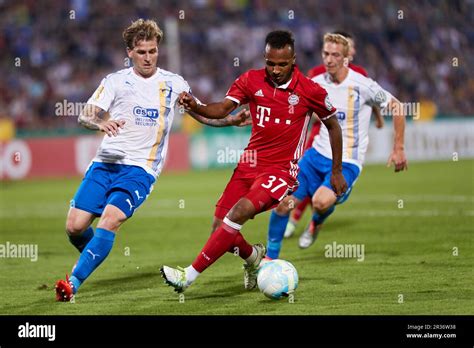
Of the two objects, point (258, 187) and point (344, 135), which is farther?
point (344, 135)

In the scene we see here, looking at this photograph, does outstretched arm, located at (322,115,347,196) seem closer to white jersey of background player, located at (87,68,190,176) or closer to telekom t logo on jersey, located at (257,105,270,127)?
telekom t logo on jersey, located at (257,105,270,127)

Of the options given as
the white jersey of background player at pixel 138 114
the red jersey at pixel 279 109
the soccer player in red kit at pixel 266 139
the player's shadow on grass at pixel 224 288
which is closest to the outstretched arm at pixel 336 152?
the soccer player in red kit at pixel 266 139

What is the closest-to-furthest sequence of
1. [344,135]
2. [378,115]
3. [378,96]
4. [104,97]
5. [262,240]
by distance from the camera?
[104,97], [378,96], [344,135], [378,115], [262,240]

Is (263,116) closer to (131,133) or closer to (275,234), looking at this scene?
(131,133)

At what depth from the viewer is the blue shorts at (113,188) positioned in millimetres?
8195

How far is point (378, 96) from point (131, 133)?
3.32 metres

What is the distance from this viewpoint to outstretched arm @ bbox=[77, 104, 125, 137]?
25.1ft

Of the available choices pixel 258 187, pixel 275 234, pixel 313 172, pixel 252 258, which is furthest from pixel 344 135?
pixel 258 187

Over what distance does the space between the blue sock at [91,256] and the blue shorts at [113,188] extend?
0.29 meters

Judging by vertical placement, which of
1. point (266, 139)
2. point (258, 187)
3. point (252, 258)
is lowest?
point (252, 258)

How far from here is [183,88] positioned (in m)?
8.56

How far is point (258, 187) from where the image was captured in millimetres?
7969
